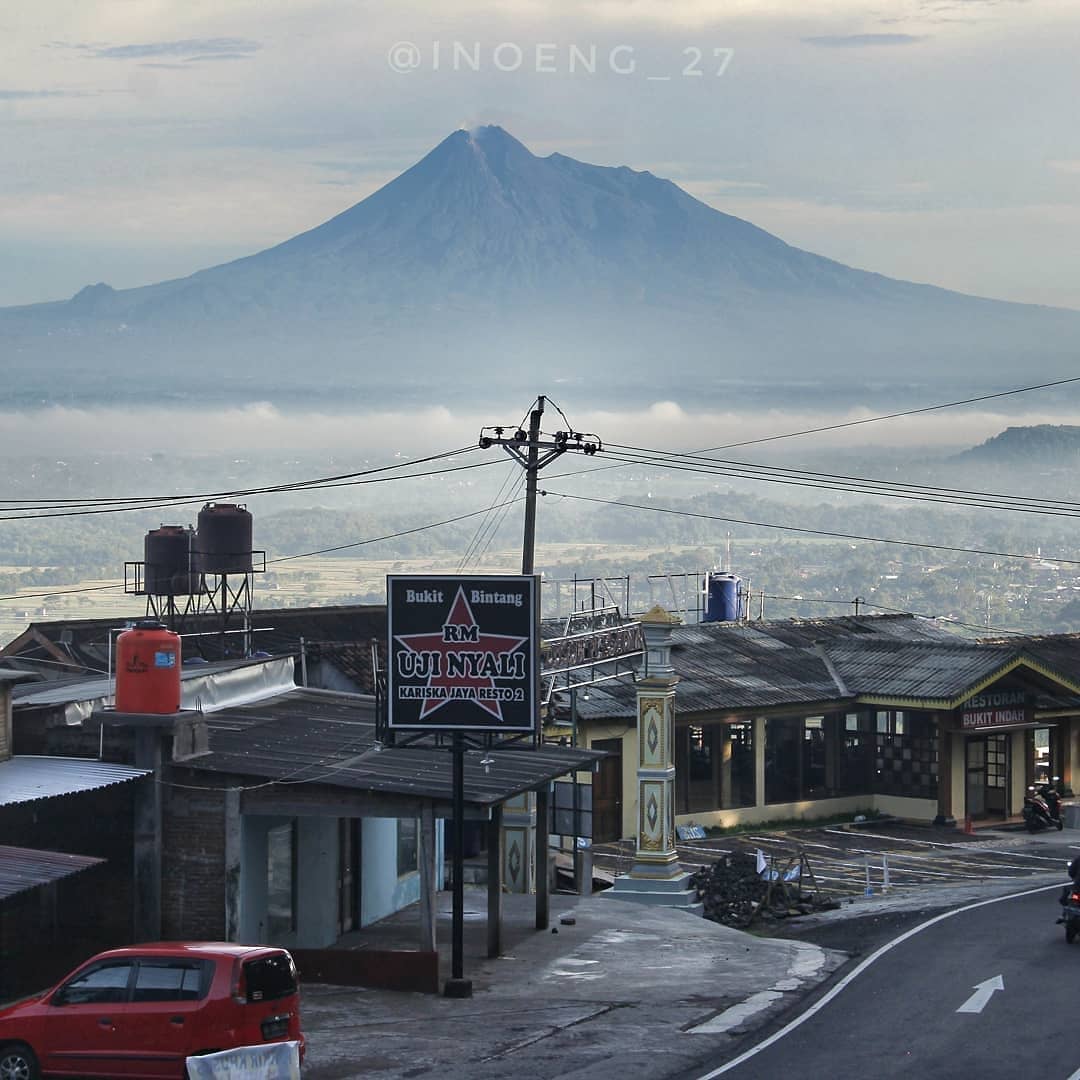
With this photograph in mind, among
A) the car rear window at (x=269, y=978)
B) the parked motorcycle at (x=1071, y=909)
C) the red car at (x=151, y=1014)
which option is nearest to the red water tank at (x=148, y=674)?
the red car at (x=151, y=1014)

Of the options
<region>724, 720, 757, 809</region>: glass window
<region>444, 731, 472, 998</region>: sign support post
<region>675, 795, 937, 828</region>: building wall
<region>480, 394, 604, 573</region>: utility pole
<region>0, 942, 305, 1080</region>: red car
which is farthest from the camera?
<region>724, 720, 757, 809</region>: glass window

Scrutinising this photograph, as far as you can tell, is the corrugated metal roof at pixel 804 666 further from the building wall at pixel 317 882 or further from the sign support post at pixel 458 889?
the sign support post at pixel 458 889

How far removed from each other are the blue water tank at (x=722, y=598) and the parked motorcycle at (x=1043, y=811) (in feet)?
46.6

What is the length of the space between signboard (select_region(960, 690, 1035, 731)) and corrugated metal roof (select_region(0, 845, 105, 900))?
3156cm

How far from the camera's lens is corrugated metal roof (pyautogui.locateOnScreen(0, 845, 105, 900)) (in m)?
22.8

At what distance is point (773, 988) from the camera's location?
27.5 meters

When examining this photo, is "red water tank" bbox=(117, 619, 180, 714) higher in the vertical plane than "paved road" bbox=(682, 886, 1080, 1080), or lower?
higher

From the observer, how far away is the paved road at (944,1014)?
22.1 m

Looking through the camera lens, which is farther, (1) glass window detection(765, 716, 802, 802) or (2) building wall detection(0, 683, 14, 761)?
(1) glass window detection(765, 716, 802, 802)

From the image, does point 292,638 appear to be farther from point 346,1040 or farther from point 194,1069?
point 194,1069

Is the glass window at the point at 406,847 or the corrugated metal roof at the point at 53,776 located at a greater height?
the corrugated metal roof at the point at 53,776

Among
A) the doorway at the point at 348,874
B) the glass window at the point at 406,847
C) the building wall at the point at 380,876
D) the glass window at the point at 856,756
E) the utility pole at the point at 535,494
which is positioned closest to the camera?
the doorway at the point at 348,874

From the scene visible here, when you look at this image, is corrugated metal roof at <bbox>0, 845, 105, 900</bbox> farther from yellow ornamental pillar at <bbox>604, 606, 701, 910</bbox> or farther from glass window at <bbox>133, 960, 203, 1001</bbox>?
yellow ornamental pillar at <bbox>604, 606, 701, 910</bbox>

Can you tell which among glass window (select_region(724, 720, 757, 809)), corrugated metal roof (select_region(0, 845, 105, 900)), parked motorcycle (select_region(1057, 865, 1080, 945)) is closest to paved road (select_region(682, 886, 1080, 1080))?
parked motorcycle (select_region(1057, 865, 1080, 945))
